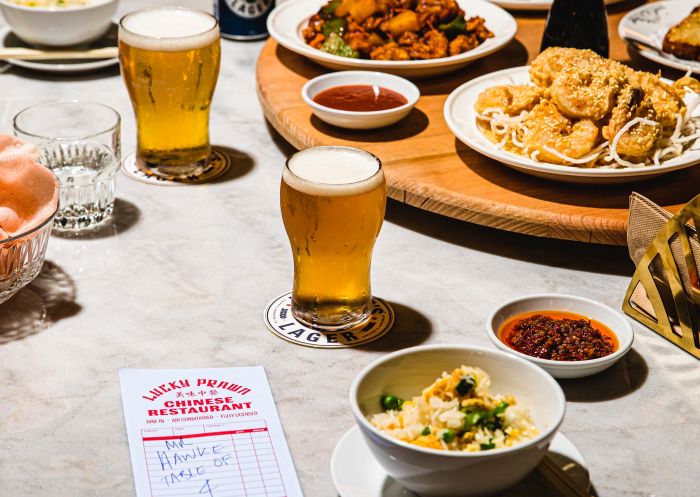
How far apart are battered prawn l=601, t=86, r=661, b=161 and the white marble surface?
0.22 m

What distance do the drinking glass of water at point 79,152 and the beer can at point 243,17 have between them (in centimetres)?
105

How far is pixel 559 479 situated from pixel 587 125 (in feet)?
3.17

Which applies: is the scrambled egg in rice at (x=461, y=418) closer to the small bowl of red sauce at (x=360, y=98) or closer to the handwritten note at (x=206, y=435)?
the handwritten note at (x=206, y=435)

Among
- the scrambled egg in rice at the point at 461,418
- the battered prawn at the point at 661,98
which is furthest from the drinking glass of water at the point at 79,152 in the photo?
the battered prawn at the point at 661,98

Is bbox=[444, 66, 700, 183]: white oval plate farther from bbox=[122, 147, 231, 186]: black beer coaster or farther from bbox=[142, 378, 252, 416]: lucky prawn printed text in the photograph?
bbox=[142, 378, 252, 416]: lucky prawn printed text

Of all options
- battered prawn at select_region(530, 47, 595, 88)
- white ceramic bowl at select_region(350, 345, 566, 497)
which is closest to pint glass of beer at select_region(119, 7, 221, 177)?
battered prawn at select_region(530, 47, 595, 88)

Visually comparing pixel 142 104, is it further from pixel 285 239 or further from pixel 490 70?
pixel 490 70

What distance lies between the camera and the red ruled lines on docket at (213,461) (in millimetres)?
1398

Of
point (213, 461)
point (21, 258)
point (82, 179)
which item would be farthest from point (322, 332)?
point (82, 179)

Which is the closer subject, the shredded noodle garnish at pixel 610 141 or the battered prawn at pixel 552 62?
the shredded noodle garnish at pixel 610 141

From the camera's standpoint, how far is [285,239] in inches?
83.3

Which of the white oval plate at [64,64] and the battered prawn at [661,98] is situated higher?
the battered prawn at [661,98]

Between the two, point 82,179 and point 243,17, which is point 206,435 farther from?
point 243,17

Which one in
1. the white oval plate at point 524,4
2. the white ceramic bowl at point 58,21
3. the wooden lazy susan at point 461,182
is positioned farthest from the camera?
the white oval plate at point 524,4
